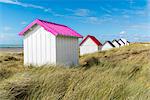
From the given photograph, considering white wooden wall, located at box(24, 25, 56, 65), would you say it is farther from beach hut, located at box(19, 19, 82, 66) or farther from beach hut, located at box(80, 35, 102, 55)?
beach hut, located at box(80, 35, 102, 55)

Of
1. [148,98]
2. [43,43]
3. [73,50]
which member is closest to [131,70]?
[148,98]

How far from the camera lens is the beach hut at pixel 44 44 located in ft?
28.2

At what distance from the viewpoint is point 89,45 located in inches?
878

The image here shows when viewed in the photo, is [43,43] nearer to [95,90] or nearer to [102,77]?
[102,77]

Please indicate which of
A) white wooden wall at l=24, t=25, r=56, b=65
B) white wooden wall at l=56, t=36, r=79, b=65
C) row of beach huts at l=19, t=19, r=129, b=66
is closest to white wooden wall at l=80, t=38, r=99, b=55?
→ white wooden wall at l=56, t=36, r=79, b=65

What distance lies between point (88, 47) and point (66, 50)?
12.8 meters

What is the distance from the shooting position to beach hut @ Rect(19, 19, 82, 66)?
8.60m

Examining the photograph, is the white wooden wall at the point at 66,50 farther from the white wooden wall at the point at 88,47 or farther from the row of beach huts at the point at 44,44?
the white wooden wall at the point at 88,47

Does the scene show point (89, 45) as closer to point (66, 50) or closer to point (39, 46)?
point (66, 50)

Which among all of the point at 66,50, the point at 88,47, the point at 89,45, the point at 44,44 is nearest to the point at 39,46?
the point at 44,44

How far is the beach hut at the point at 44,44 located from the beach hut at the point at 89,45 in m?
12.1

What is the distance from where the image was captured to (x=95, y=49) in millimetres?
22609

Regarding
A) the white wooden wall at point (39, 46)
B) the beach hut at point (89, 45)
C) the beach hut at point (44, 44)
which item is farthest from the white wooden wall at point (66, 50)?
the beach hut at point (89, 45)

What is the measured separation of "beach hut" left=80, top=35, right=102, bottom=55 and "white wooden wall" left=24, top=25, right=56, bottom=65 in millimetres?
12392
